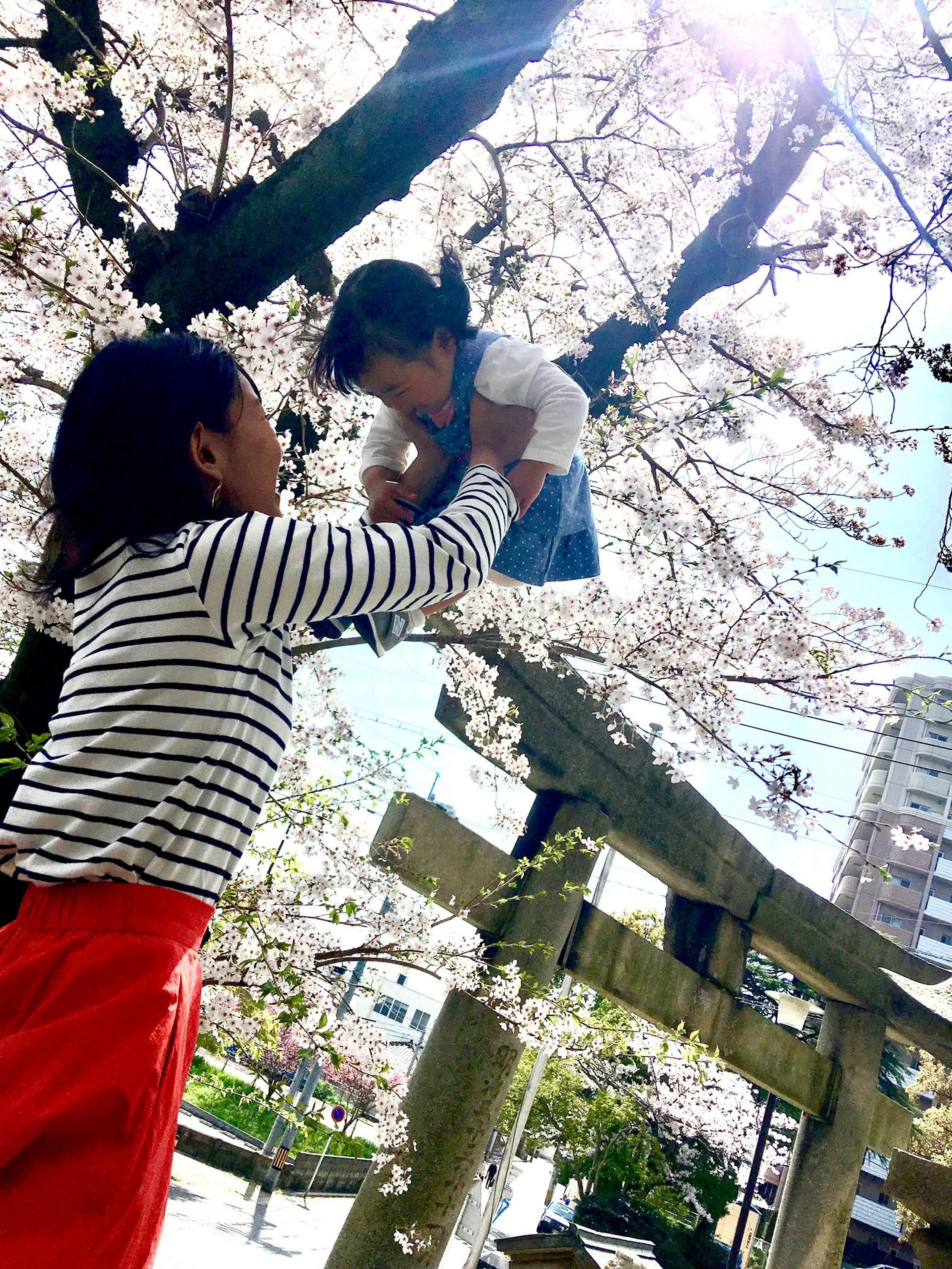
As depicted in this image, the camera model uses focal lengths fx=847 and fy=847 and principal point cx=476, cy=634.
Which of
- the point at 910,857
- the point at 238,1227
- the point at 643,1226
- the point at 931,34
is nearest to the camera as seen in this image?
the point at 931,34

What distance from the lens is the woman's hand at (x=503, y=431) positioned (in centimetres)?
157

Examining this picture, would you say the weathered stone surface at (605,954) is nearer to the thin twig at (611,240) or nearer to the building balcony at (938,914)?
the thin twig at (611,240)

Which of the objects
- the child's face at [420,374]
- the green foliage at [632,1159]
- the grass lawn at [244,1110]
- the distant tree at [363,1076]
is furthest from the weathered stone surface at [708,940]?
the green foliage at [632,1159]

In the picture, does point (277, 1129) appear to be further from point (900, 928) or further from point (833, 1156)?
point (900, 928)

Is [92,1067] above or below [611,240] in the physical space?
below

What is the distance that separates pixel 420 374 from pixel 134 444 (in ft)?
2.16

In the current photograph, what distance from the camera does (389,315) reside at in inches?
66.1

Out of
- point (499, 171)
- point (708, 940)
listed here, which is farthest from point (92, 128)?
point (708, 940)

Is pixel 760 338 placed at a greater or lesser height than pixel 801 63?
greater

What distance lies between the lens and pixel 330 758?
12.9ft

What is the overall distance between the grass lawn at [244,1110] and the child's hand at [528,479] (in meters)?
1.58

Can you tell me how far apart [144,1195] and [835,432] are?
410 cm

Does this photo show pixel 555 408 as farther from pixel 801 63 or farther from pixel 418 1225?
pixel 418 1225

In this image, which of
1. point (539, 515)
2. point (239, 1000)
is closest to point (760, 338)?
point (539, 515)
